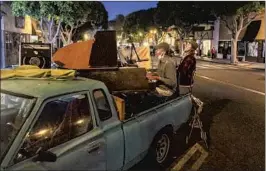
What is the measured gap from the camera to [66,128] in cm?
366

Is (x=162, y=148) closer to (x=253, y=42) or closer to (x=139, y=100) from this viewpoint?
(x=139, y=100)

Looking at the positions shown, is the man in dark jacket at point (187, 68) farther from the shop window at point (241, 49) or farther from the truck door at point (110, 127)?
the shop window at point (241, 49)

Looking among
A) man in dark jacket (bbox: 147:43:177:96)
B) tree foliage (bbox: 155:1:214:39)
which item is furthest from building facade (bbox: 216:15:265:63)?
man in dark jacket (bbox: 147:43:177:96)

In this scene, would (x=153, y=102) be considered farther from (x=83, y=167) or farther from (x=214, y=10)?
(x=214, y=10)

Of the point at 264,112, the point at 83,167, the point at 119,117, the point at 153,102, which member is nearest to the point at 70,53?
the point at 153,102

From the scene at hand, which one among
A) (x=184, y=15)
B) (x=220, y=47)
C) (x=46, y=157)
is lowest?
(x=46, y=157)

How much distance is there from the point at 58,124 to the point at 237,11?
32260mm

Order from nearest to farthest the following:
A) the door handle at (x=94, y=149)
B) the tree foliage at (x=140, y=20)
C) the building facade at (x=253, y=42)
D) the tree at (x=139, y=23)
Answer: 1. the door handle at (x=94, y=149)
2. the building facade at (x=253, y=42)
3. the tree foliage at (x=140, y=20)
4. the tree at (x=139, y=23)

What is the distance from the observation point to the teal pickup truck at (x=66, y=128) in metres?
3.17

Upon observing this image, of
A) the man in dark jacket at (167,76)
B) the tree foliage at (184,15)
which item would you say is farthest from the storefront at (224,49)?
the man in dark jacket at (167,76)

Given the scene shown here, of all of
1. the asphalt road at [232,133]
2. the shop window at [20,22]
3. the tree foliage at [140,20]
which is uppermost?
the tree foliage at [140,20]

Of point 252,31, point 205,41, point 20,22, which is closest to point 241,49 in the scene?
point 252,31

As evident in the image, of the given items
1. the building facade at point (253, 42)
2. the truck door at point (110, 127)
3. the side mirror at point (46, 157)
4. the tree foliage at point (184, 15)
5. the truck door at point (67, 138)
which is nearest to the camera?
the side mirror at point (46, 157)

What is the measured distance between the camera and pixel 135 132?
461 cm
